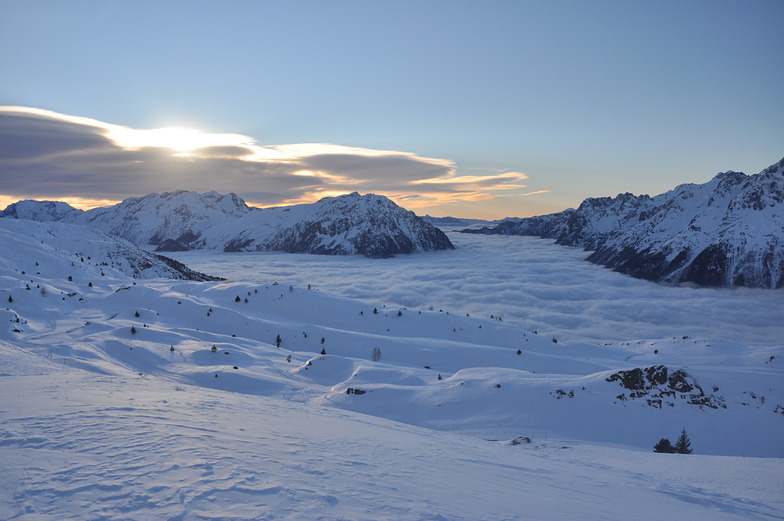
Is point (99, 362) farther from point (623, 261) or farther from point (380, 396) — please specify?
point (623, 261)

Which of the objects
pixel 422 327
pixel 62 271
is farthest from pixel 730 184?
pixel 62 271

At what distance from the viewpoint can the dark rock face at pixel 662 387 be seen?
20234mm

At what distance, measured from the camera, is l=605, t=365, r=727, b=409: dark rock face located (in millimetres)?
20234

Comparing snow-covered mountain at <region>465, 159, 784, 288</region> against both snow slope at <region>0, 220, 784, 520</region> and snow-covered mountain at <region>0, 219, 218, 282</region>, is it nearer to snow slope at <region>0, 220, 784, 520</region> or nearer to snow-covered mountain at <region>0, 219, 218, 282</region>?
snow slope at <region>0, 220, 784, 520</region>

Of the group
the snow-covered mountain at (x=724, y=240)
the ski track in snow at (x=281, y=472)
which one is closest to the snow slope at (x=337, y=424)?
the ski track in snow at (x=281, y=472)

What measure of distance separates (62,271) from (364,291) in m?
64.0

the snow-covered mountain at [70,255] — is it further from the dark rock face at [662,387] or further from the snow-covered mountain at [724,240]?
the snow-covered mountain at [724,240]

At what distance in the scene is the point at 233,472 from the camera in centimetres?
619

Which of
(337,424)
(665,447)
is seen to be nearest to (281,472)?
(337,424)

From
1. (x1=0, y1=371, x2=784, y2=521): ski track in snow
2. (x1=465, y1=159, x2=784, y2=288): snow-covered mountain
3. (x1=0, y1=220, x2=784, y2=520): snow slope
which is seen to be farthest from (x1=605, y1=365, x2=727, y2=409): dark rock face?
(x1=465, y1=159, x2=784, y2=288): snow-covered mountain

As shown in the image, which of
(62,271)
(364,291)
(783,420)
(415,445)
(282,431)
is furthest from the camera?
(364,291)

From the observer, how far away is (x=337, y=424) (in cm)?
1148

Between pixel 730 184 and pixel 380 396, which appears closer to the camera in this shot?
pixel 380 396

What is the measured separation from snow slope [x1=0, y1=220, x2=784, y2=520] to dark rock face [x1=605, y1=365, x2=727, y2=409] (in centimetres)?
10
